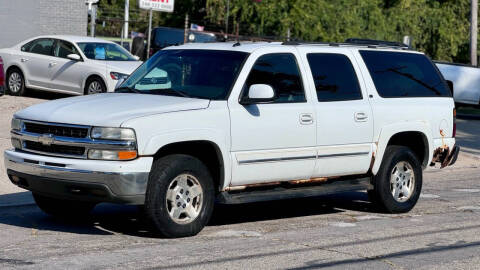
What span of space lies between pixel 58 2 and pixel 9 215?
17108mm

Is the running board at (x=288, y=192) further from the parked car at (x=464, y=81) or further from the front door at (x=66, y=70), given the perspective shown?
the parked car at (x=464, y=81)

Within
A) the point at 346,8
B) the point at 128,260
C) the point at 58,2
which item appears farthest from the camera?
the point at 346,8

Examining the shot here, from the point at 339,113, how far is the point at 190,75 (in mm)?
1700

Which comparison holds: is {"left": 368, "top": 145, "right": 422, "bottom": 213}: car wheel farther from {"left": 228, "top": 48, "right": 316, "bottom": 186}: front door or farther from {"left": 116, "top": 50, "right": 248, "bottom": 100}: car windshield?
{"left": 116, "top": 50, "right": 248, "bottom": 100}: car windshield

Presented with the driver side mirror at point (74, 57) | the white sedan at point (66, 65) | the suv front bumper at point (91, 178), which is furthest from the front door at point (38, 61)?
the suv front bumper at point (91, 178)

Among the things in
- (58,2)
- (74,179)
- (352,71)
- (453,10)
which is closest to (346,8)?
(453,10)

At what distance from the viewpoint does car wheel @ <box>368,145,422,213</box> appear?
34.4 ft

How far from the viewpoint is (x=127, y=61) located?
20.2 m

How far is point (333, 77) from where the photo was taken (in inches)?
390

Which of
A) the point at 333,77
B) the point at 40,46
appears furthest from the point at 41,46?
the point at 333,77

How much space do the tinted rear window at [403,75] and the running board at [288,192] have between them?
3.64 feet

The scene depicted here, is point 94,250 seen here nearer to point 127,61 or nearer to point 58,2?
point 127,61

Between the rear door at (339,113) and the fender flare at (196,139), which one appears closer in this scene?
the fender flare at (196,139)

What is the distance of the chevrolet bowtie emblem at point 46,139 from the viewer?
8.25 m
